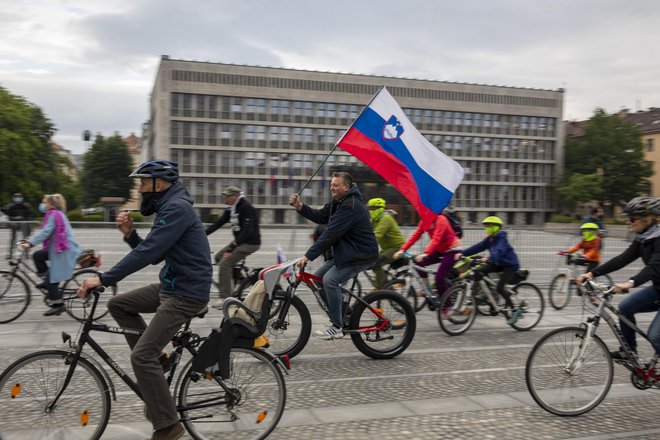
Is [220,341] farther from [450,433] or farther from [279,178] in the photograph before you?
[279,178]

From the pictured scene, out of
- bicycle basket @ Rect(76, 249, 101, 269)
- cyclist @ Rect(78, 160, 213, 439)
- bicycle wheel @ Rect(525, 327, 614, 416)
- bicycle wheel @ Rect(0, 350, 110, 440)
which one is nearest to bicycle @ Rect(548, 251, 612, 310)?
bicycle wheel @ Rect(525, 327, 614, 416)

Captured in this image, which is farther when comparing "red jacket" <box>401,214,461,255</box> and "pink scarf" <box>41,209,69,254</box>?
"red jacket" <box>401,214,461,255</box>

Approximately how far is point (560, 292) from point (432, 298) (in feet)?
12.0

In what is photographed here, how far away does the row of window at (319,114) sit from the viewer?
67.8 metres

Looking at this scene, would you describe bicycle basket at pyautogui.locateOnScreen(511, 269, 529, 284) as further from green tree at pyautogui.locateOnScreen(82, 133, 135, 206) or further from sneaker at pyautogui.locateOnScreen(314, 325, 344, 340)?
green tree at pyautogui.locateOnScreen(82, 133, 135, 206)

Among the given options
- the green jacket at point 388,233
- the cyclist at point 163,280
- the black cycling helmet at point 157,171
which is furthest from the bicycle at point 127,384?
the green jacket at point 388,233

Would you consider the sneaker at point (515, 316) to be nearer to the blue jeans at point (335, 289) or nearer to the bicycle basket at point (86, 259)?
the blue jeans at point (335, 289)

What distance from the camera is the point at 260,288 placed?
14.5 ft

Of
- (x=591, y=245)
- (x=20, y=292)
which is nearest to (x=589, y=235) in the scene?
(x=591, y=245)

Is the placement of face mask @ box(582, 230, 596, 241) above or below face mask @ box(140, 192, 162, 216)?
below

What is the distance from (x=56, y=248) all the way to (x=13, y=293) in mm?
907

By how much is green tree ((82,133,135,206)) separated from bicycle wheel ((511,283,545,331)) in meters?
69.1

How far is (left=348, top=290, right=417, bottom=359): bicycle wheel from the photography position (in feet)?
22.0

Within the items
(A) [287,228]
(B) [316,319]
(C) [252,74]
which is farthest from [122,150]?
(B) [316,319]
